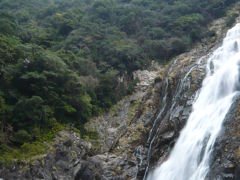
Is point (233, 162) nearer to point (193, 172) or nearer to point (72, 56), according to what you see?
point (193, 172)

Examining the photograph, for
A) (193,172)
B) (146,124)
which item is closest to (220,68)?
(146,124)

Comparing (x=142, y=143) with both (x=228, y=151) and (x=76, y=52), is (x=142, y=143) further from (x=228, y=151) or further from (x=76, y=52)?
(x=76, y=52)

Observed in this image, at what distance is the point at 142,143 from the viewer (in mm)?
24438

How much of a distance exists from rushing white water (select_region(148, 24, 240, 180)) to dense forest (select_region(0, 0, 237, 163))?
8933mm

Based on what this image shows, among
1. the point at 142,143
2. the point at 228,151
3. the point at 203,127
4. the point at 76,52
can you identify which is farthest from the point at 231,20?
the point at 228,151

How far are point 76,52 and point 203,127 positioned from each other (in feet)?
71.4

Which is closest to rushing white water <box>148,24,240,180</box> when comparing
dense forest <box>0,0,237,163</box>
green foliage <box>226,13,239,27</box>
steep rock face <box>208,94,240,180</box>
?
steep rock face <box>208,94,240,180</box>

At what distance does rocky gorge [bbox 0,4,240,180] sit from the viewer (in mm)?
18719

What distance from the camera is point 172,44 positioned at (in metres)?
40.0

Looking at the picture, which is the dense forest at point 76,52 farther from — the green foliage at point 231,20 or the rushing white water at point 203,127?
the rushing white water at point 203,127

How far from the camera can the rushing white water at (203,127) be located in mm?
18500

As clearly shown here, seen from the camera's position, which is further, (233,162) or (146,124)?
(146,124)

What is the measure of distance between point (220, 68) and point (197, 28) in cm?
1757

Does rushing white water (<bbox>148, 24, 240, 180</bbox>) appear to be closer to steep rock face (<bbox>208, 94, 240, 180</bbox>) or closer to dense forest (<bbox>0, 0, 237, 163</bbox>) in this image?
steep rock face (<bbox>208, 94, 240, 180</bbox>)
